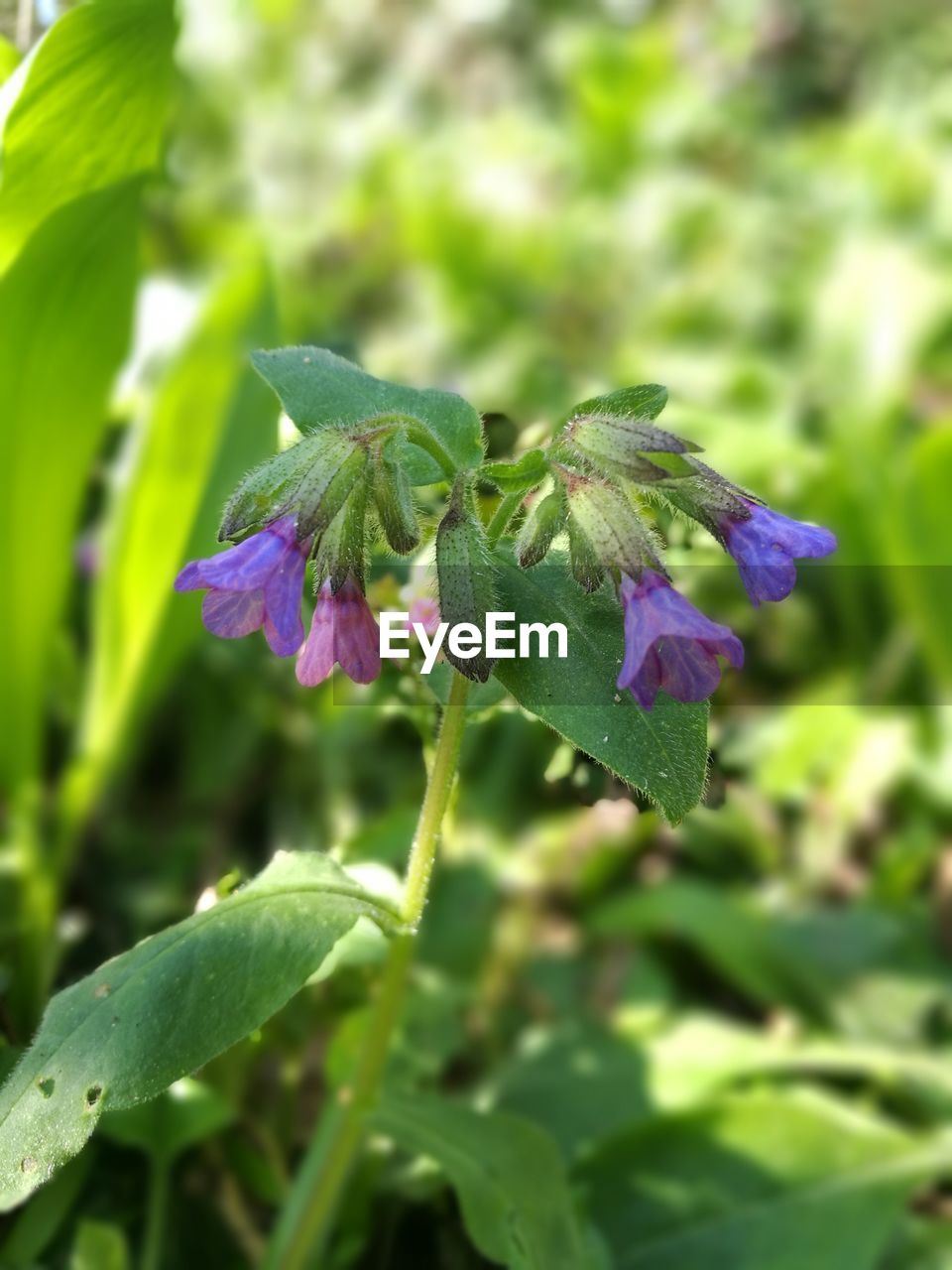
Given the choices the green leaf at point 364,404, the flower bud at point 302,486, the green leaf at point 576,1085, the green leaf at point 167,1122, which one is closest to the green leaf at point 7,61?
the green leaf at point 364,404

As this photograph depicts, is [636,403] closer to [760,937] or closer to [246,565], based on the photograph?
[246,565]

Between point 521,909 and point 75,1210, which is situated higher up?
point 521,909

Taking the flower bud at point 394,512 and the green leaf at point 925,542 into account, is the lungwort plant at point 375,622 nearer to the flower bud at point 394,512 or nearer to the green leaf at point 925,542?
the flower bud at point 394,512

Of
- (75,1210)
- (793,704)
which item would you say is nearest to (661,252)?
(793,704)

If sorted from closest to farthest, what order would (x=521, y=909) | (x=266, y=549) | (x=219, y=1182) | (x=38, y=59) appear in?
(x=266, y=549) → (x=38, y=59) → (x=219, y=1182) → (x=521, y=909)

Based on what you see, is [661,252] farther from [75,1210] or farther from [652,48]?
[75,1210]

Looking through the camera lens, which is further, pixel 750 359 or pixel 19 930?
pixel 750 359

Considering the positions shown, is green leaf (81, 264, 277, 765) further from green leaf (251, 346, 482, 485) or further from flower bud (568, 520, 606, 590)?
flower bud (568, 520, 606, 590)
